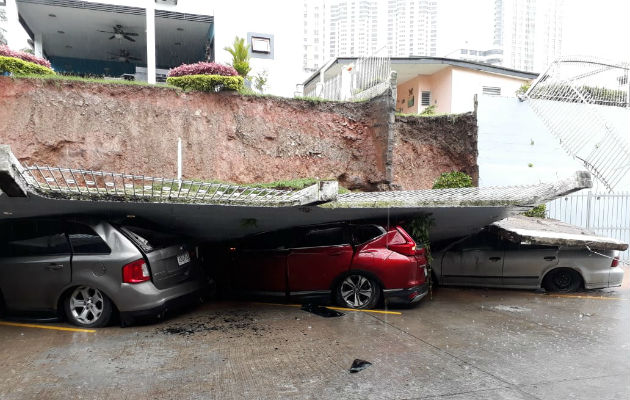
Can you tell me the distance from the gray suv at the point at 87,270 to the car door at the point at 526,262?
18.6 ft

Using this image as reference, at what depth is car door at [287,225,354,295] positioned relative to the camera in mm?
6715

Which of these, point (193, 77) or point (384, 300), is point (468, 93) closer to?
point (193, 77)

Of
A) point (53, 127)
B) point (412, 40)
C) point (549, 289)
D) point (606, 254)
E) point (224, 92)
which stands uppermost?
point (412, 40)

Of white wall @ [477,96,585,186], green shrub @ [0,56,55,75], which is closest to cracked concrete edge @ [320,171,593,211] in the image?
white wall @ [477,96,585,186]

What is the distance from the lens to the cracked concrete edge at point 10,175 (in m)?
4.11

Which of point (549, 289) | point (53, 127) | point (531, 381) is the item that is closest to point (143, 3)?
point (53, 127)

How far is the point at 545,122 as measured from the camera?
46.9ft

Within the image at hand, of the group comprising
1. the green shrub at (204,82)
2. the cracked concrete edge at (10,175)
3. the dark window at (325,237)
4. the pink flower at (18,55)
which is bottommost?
the dark window at (325,237)

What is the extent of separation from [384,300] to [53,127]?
34.4 feet

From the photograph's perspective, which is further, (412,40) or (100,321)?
(412,40)

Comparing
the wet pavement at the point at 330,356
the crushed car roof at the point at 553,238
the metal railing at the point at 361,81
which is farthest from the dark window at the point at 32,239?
the metal railing at the point at 361,81

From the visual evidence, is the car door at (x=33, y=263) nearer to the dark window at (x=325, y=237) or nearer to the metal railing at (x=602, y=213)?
the dark window at (x=325, y=237)

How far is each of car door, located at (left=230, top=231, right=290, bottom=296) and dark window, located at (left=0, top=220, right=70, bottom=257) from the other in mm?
2620

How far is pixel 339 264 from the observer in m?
6.69
